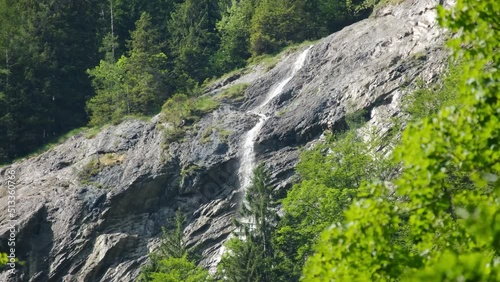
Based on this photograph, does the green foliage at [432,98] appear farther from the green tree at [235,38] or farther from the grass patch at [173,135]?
the green tree at [235,38]

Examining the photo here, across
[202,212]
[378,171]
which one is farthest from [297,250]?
[202,212]

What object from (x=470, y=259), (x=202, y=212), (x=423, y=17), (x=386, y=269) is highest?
(x=470, y=259)

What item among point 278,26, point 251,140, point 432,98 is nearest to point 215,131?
point 251,140

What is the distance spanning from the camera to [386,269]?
7.29 m

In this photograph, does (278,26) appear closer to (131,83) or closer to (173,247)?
(131,83)

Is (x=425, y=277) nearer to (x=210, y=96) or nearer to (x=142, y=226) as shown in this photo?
(x=142, y=226)

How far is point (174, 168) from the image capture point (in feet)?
149

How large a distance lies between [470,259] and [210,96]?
51.4 m

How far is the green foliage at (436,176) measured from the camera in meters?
7.02

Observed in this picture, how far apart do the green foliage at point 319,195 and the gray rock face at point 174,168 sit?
19.2ft

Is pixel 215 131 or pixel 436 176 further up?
pixel 436 176

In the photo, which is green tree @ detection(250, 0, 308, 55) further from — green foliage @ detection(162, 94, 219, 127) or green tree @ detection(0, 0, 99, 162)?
green tree @ detection(0, 0, 99, 162)

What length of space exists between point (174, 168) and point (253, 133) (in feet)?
18.1

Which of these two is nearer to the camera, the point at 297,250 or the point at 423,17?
the point at 297,250
